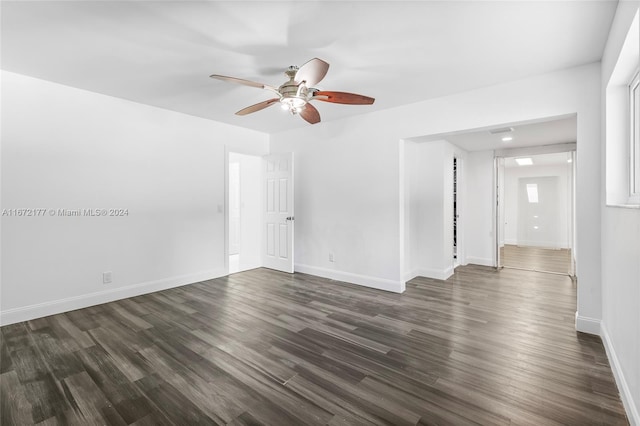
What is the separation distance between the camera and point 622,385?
187 centimetres

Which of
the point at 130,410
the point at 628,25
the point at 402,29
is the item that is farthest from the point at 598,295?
the point at 130,410

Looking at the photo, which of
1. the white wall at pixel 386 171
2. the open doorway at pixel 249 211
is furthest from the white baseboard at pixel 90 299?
the white wall at pixel 386 171

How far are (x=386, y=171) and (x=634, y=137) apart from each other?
248cm

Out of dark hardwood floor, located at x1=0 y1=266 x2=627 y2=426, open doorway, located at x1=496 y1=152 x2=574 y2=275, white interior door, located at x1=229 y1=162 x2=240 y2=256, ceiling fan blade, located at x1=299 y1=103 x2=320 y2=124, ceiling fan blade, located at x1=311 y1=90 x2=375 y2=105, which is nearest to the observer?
dark hardwood floor, located at x1=0 y1=266 x2=627 y2=426

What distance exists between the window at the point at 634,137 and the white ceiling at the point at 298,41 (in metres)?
0.51

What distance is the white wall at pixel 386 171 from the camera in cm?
282

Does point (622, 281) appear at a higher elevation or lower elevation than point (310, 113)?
lower

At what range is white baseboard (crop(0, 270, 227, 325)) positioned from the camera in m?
3.09

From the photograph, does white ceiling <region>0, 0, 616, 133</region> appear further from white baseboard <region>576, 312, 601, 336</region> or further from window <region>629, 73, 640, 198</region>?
white baseboard <region>576, 312, 601, 336</region>

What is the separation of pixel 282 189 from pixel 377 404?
3.94 metres

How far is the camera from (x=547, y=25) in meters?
2.21

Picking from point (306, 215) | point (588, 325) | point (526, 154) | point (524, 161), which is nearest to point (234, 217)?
point (306, 215)

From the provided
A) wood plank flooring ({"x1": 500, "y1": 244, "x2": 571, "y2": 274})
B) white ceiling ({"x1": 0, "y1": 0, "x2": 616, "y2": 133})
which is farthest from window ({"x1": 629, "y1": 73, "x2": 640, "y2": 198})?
wood plank flooring ({"x1": 500, "y1": 244, "x2": 571, "y2": 274})

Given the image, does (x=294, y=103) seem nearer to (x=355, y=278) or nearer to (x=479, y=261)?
(x=355, y=278)
